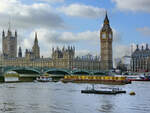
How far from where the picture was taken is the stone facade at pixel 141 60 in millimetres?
130450

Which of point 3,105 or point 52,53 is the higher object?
point 52,53

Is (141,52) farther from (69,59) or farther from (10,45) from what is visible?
(10,45)

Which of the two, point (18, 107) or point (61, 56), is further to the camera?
point (61, 56)

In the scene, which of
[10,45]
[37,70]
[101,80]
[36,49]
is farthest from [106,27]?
[101,80]

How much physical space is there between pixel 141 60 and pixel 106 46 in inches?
609

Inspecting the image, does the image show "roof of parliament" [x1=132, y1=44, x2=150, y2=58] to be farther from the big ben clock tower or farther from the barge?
the barge

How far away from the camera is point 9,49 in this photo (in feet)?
518

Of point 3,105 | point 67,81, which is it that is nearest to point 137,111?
point 3,105

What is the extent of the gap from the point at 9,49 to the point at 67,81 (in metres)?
92.7

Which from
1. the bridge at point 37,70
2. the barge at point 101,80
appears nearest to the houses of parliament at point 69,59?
the bridge at point 37,70

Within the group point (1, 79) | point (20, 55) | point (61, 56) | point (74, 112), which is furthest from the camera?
point (20, 55)

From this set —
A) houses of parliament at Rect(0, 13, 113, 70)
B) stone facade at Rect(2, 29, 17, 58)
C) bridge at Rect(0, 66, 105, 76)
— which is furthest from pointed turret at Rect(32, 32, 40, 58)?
bridge at Rect(0, 66, 105, 76)

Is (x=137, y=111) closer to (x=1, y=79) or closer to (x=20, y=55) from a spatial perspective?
(x=1, y=79)

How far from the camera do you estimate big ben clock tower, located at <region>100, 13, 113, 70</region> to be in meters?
130
